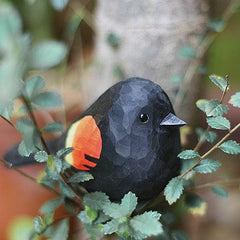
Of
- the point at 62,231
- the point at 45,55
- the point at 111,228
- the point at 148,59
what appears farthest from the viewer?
the point at 148,59

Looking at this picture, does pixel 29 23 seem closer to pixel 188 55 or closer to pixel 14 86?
pixel 188 55

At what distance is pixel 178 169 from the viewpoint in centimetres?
66

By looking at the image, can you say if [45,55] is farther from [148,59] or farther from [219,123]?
[148,59]

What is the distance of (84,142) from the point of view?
62cm

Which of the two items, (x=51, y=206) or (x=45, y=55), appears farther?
(x=51, y=206)

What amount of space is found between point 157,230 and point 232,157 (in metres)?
0.98

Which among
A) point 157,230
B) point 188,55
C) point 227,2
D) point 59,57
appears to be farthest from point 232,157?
point 59,57

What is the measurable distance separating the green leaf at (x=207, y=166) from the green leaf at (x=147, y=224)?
0.11 meters

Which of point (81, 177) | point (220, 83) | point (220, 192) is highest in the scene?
point (220, 83)

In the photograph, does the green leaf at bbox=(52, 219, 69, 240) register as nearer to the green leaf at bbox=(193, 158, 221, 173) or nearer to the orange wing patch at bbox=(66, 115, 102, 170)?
the orange wing patch at bbox=(66, 115, 102, 170)

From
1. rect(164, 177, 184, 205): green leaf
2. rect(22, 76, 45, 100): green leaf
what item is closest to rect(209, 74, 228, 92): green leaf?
rect(164, 177, 184, 205): green leaf

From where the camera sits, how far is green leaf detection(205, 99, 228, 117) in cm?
59

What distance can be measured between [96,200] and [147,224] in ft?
0.36

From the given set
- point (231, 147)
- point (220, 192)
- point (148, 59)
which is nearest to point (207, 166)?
point (231, 147)
